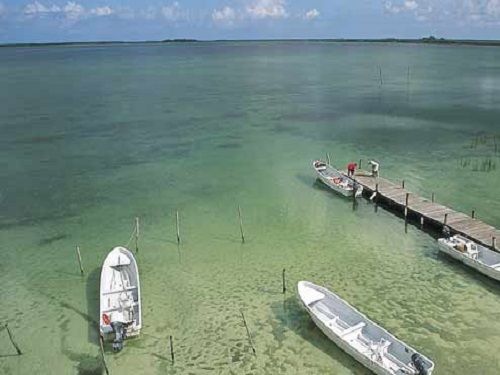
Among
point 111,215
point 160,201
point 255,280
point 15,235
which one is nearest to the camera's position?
point 255,280

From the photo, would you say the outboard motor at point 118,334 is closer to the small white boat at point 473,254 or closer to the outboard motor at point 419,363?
the outboard motor at point 419,363

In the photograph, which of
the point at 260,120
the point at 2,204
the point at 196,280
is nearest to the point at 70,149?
the point at 2,204

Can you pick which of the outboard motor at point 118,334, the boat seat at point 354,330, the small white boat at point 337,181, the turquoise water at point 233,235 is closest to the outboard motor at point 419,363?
the turquoise water at point 233,235

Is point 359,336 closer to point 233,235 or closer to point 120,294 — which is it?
point 120,294

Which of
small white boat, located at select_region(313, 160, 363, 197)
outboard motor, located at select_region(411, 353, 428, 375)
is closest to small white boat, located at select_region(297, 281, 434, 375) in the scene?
outboard motor, located at select_region(411, 353, 428, 375)

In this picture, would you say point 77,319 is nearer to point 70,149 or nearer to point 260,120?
point 70,149

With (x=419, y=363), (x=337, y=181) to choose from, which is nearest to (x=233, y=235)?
(x=337, y=181)

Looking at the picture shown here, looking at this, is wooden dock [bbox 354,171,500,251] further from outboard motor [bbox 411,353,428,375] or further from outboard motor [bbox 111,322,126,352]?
outboard motor [bbox 111,322,126,352]
